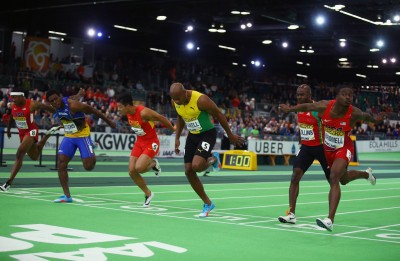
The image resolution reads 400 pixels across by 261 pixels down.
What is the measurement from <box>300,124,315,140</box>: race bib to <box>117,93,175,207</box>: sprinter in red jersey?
9.80 ft

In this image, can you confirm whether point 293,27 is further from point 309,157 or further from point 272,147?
point 309,157

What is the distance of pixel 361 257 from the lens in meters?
7.78

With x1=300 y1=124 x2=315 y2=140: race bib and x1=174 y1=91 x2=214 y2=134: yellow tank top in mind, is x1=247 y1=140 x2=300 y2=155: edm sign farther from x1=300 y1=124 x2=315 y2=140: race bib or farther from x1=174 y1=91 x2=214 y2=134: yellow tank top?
x1=174 y1=91 x2=214 y2=134: yellow tank top

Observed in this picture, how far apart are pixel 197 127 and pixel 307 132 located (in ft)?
6.19

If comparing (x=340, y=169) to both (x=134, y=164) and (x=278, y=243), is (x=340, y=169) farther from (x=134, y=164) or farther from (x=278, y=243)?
(x=134, y=164)

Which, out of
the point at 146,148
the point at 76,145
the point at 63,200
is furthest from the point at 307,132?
the point at 63,200

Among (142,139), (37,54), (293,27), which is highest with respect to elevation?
(293,27)

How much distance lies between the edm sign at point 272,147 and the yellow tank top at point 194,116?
21.9m

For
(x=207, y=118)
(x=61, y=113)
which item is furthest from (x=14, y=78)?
(x=207, y=118)

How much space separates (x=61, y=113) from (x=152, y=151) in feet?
6.40

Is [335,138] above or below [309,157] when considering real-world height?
above

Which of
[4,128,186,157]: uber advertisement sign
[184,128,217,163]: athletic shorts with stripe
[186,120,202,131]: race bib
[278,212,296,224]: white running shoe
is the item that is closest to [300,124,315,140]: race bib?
[278,212,296,224]: white running shoe

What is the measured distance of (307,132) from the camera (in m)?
11.3

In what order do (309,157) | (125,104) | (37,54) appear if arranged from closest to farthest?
(309,157) → (125,104) → (37,54)
